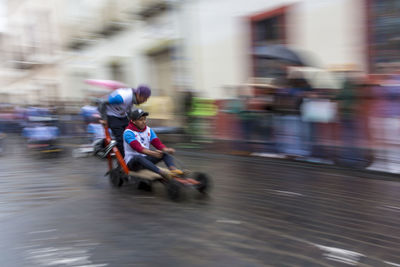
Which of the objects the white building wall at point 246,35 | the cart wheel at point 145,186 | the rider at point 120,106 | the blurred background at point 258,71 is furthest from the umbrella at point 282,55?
the cart wheel at point 145,186

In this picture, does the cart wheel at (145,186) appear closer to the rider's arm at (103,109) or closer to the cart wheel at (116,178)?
the cart wheel at (116,178)

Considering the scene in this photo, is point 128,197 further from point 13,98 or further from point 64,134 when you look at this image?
point 13,98

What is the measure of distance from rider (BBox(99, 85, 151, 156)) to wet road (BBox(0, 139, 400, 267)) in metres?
0.89

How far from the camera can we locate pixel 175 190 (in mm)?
5422

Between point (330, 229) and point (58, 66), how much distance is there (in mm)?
22776

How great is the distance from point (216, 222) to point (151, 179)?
1472 millimetres

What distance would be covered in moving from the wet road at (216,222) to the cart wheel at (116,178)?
0.12 m

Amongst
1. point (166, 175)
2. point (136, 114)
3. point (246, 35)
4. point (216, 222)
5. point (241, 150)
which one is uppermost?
point (246, 35)

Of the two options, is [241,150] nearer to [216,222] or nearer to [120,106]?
[120,106]

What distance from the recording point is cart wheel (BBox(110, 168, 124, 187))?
6391 millimetres

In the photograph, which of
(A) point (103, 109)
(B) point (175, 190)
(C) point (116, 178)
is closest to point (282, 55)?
(A) point (103, 109)

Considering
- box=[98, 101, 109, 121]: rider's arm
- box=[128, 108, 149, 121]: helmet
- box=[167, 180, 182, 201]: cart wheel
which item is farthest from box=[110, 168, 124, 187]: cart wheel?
box=[167, 180, 182, 201]: cart wheel

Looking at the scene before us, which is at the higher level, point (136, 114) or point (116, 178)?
point (136, 114)

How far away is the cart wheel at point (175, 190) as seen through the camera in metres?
5.43
